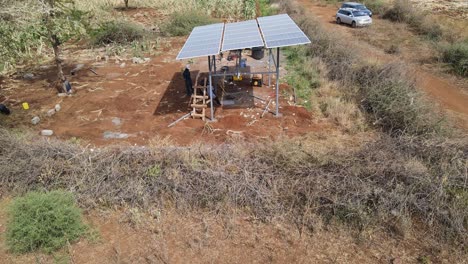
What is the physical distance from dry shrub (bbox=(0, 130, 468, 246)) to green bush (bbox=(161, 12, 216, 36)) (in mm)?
15007

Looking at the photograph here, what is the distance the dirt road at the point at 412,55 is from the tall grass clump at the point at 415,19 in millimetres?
633

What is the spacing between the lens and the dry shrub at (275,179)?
6.81 meters

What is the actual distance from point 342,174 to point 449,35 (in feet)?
57.3

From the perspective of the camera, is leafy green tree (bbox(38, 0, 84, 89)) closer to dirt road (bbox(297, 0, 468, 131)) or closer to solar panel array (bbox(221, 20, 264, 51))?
solar panel array (bbox(221, 20, 264, 51))

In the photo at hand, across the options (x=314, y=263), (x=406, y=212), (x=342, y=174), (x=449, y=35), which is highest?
(x=449, y=35)

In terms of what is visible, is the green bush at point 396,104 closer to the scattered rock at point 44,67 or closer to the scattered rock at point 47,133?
the scattered rock at point 47,133

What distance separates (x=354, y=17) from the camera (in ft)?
79.8

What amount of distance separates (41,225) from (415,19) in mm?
25718

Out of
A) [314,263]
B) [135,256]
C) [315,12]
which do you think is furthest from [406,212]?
[315,12]

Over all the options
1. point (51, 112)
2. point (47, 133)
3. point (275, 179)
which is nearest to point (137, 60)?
point (51, 112)

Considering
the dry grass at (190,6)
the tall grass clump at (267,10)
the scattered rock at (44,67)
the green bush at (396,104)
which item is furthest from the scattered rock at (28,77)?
the tall grass clump at (267,10)

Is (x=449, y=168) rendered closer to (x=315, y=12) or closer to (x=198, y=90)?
(x=198, y=90)

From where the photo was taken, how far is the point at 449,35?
1933cm

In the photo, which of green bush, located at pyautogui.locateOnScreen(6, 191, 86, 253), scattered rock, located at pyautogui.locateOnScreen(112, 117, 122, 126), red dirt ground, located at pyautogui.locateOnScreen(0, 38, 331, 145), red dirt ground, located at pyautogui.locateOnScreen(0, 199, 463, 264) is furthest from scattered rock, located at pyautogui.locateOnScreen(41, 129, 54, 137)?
green bush, located at pyautogui.locateOnScreen(6, 191, 86, 253)
